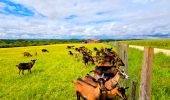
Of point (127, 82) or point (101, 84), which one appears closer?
point (101, 84)

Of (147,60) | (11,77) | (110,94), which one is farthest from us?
(11,77)

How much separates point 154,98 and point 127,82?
3.57 ft

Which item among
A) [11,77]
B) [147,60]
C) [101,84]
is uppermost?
[147,60]

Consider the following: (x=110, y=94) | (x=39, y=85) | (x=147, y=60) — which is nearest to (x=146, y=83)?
(x=147, y=60)

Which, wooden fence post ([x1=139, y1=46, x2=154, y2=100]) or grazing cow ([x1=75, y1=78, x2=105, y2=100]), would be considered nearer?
wooden fence post ([x1=139, y1=46, x2=154, y2=100])

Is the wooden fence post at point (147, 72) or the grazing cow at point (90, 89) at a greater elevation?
the wooden fence post at point (147, 72)

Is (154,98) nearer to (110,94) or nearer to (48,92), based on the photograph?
(110,94)

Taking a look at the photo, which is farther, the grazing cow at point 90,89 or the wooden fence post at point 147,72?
the grazing cow at point 90,89

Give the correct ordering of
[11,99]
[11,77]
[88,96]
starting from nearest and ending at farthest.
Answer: [88,96] → [11,99] → [11,77]

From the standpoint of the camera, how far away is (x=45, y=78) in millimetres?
13984

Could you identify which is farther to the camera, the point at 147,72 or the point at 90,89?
the point at 90,89

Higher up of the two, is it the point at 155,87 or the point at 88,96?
the point at 88,96

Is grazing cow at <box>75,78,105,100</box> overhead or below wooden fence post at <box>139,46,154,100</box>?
below

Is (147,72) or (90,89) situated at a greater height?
(147,72)
